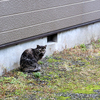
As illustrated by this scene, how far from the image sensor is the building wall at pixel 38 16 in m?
5.73

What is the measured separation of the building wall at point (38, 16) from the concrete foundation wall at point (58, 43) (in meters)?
0.28

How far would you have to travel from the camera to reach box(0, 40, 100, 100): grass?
15.5 feet

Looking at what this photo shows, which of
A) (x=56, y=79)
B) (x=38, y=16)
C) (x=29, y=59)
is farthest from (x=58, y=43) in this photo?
(x=56, y=79)

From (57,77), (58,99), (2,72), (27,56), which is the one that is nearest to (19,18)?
(27,56)

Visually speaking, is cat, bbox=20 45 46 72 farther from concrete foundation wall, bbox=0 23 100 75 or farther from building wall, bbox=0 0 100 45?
building wall, bbox=0 0 100 45

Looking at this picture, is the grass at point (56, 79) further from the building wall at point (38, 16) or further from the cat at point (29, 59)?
the building wall at point (38, 16)

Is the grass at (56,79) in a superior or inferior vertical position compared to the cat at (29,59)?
inferior

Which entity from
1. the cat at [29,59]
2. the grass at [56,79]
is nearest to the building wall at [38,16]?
the cat at [29,59]

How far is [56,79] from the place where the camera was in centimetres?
550

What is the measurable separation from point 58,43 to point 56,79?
2.24 m

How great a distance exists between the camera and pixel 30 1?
6.25 metres

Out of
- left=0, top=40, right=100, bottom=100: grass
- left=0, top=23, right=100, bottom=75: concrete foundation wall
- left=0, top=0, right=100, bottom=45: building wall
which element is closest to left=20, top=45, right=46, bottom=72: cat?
left=0, top=40, right=100, bottom=100: grass

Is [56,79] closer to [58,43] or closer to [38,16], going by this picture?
[38,16]

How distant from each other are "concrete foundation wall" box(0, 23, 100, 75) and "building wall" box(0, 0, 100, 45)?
0.28 metres
